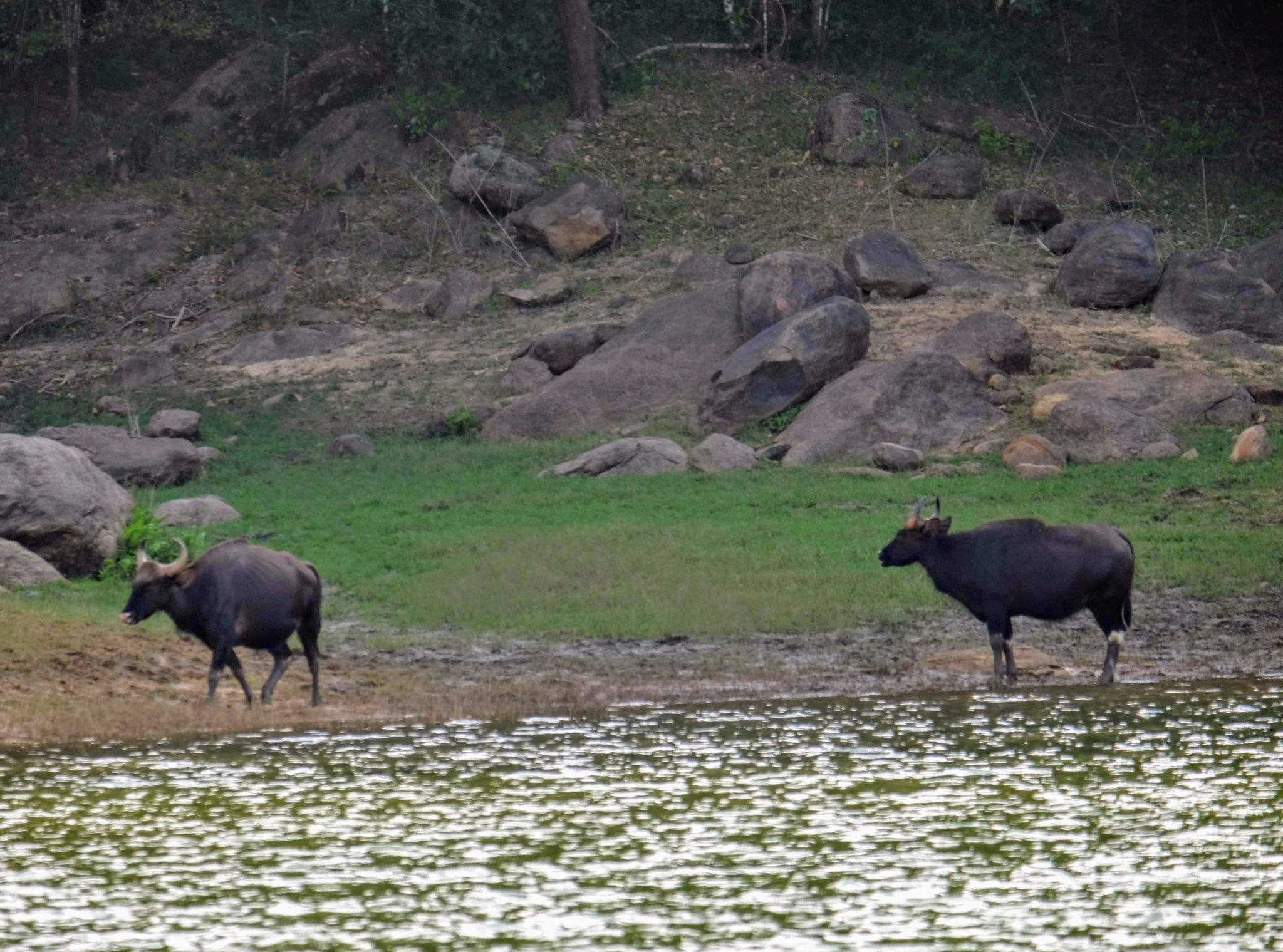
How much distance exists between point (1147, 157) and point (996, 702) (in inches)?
926

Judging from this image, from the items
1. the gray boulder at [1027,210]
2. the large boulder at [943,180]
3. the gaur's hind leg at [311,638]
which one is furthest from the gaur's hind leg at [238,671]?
the large boulder at [943,180]

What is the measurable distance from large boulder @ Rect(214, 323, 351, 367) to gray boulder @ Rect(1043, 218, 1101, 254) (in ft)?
37.0

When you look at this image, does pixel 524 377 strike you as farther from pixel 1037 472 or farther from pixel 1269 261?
pixel 1269 261

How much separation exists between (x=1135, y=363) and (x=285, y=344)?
13122 mm

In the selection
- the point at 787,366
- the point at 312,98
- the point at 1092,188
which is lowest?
the point at 787,366

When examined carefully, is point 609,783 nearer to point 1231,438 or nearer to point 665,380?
point 1231,438

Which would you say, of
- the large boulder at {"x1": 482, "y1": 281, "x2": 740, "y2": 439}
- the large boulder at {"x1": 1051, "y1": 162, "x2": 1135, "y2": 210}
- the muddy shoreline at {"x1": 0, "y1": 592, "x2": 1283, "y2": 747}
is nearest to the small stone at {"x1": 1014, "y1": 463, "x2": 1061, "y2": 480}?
the muddy shoreline at {"x1": 0, "y1": 592, "x2": 1283, "y2": 747}

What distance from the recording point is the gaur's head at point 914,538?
1279 centimetres

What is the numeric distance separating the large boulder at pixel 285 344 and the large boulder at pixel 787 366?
7753 mm

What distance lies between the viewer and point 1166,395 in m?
20.6

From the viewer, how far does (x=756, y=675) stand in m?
12.3

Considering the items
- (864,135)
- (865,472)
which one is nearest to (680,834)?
(865,472)

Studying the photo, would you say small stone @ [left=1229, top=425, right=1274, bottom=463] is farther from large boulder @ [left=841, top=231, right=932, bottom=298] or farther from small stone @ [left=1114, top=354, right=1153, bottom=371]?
large boulder @ [left=841, top=231, right=932, bottom=298]

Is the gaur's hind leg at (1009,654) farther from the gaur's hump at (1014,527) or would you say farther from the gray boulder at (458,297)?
the gray boulder at (458,297)
